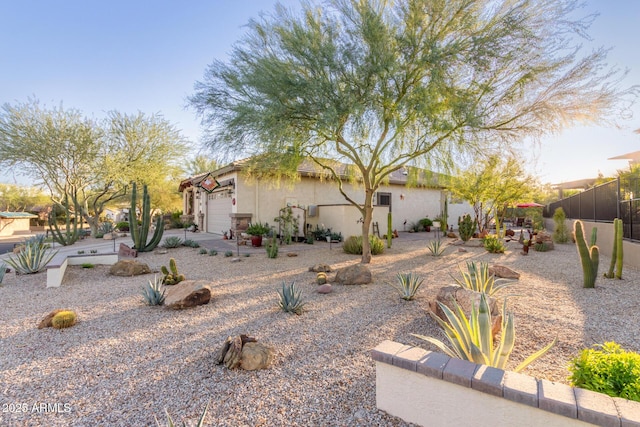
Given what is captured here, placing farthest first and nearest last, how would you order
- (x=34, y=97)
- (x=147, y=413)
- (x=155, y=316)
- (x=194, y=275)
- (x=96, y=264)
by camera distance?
(x=34, y=97), (x=96, y=264), (x=194, y=275), (x=155, y=316), (x=147, y=413)

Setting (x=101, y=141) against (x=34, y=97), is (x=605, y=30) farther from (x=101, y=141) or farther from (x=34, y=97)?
(x=34, y=97)

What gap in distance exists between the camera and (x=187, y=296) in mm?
5500

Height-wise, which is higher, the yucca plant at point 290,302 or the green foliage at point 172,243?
the green foliage at point 172,243

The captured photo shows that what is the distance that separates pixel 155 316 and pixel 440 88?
7.76m

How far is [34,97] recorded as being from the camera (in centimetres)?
1653

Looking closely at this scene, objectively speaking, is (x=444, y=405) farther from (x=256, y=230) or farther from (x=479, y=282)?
(x=256, y=230)

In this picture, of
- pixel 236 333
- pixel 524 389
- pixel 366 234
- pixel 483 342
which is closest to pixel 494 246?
pixel 366 234

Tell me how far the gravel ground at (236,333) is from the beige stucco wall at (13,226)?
24.5 meters

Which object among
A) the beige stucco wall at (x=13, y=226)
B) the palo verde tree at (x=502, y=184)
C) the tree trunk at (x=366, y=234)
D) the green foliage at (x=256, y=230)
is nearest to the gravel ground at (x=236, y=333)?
the tree trunk at (x=366, y=234)

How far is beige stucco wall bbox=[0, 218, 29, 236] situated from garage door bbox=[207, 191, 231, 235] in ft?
60.4

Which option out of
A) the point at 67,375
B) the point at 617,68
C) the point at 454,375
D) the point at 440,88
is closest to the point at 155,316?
the point at 67,375

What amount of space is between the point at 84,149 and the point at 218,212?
26.9ft

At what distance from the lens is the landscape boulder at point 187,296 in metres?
5.41

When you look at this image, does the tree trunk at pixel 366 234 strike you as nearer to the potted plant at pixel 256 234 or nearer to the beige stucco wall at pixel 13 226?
the potted plant at pixel 256 234
